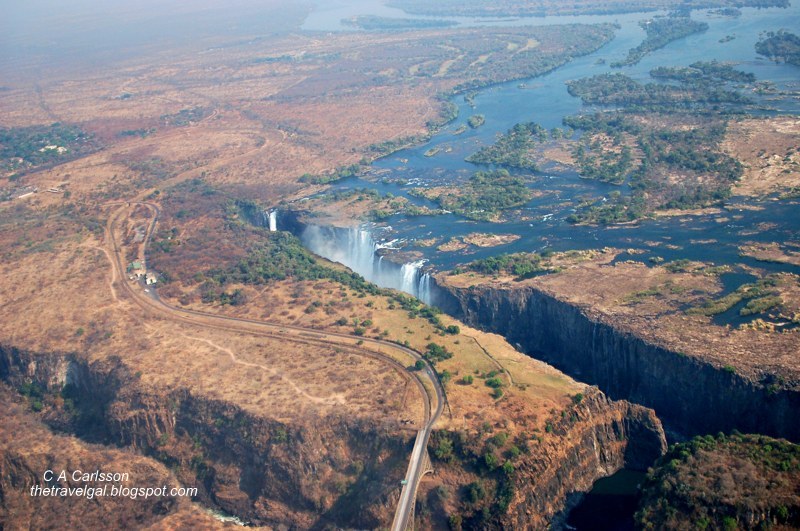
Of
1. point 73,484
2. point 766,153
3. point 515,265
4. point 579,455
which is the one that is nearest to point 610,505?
point 579,455

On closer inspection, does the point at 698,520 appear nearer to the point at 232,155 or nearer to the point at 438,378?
the point at 438,378

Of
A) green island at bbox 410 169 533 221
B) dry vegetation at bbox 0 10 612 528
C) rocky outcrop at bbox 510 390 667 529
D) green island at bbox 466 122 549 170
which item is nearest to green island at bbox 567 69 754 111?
green island at bbox 466 122 549 170

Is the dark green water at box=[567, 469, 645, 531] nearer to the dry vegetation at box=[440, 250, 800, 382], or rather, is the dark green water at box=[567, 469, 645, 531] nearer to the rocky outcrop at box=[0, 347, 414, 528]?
the dry vegetation at box=[440, 250, 800, 382]

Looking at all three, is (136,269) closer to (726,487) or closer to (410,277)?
(410,277)

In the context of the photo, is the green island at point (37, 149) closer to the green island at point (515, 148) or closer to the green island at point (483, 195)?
the green island at point (483, 195)

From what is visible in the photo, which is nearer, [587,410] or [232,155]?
[587,410]

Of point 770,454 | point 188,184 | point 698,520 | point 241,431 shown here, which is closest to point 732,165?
point 770,454
